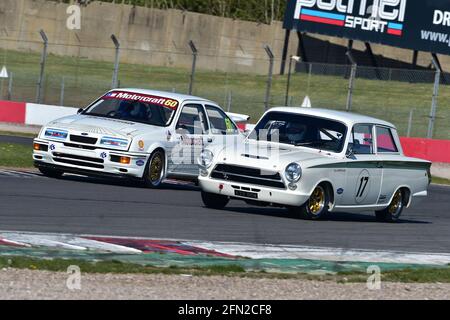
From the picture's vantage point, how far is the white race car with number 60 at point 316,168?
45.8ft

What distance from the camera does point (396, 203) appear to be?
15789mm

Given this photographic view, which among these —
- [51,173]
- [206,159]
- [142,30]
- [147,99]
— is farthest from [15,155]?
[142,30]

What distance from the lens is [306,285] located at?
30.5ft

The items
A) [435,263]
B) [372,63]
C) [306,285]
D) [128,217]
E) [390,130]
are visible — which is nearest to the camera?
[306,285]

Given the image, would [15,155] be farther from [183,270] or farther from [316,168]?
[183,270]

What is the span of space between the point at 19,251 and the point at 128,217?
3156 millimetres

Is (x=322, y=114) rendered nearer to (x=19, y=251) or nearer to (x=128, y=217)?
(x=128, y=217)

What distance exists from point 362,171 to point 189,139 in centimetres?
346

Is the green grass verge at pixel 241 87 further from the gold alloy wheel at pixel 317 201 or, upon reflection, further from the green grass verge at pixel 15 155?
the gold alloy wheel at pixel 317 201

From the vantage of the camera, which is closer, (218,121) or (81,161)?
(81,161)

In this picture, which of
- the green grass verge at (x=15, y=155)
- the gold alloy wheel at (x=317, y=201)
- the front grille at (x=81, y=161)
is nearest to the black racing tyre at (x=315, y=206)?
the gold alloy wheel at (x=317, y=201)

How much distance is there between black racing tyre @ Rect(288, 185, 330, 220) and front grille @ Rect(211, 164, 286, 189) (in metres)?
0.46

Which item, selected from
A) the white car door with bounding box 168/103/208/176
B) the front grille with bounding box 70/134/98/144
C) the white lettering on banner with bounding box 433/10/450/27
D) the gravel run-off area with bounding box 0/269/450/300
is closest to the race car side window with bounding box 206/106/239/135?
the white car door with bounding box 168/103/208/176
